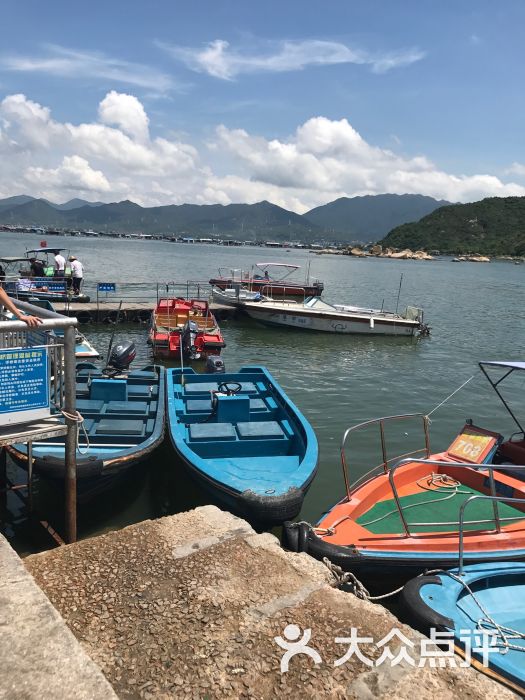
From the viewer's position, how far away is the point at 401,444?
39.3ft

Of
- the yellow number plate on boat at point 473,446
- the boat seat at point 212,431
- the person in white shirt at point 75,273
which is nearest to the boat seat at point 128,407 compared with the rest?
the boat seat at point 212,431

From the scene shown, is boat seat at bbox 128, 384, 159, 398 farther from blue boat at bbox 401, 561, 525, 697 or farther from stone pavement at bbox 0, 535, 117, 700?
stone pavement at bbox 0, 535, 117, 700

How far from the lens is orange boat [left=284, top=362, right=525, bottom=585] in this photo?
6078 mm

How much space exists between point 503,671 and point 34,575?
4129mm

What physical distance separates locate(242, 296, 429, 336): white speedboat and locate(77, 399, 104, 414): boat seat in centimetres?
1748

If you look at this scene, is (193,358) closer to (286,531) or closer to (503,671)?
(286,531)

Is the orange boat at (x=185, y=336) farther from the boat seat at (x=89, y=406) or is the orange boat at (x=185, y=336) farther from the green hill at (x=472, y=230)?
the green hill at (x=472, y=230)

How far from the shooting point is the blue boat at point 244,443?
6.89 meters

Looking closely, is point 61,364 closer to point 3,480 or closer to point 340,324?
point 3,480

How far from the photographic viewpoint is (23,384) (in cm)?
533

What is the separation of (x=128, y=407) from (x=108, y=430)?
125 cm

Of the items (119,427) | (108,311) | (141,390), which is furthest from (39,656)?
(108,311)

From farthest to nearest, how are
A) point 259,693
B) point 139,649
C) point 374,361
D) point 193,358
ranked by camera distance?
point 374,361, point 193,358, point 139,649, point 259,693

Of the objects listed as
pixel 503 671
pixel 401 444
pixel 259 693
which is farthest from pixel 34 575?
pixel 401 444
